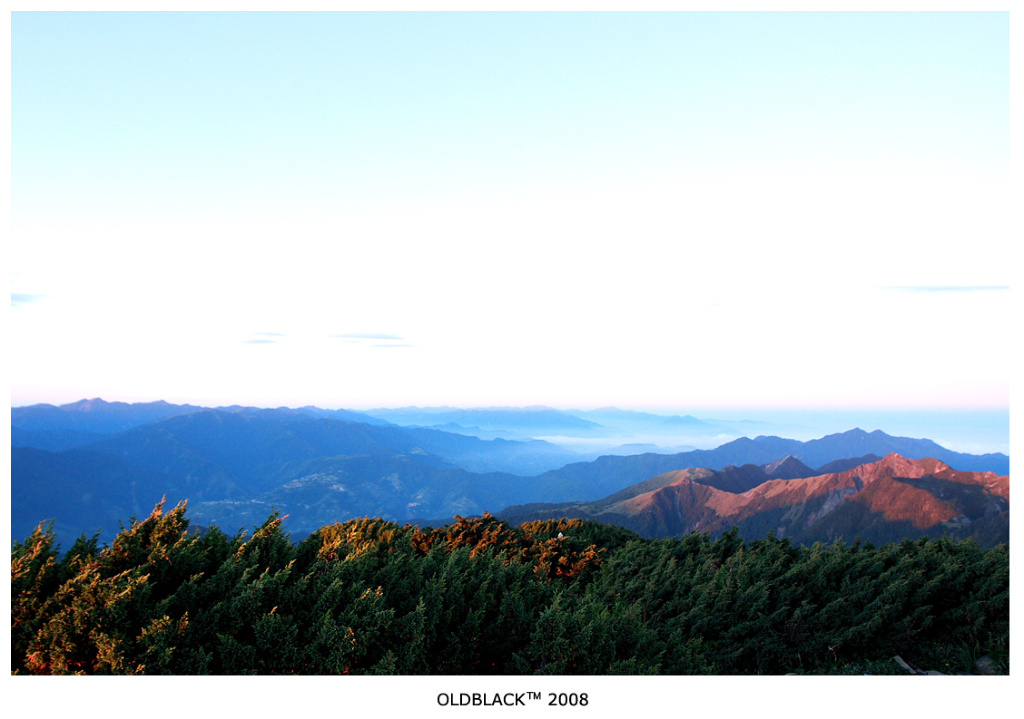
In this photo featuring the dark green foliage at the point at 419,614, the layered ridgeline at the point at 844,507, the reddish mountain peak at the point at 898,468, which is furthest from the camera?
the reddish mountain peak at the point at 898,468

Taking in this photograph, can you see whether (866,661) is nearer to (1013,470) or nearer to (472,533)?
(1013,470)

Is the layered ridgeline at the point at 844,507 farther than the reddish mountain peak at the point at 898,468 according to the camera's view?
No

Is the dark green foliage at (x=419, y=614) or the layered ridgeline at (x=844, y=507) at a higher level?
the dark green foliage at (x=419, y=614)

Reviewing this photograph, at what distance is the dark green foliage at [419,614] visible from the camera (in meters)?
6.73

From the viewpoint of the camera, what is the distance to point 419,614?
25.4 ft

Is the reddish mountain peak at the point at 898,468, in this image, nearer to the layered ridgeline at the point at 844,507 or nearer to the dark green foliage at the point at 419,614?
the layered ridgeline at the point at 844,507

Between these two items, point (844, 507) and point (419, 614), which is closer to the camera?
point (419, 614)

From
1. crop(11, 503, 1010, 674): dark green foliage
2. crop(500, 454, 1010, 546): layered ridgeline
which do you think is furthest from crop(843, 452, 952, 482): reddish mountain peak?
crop(11, 503, 1010, 674): dark green foliage

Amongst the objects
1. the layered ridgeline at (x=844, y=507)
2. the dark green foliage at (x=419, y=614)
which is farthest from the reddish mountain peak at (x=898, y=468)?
the dark green foliage at (x=419, y=614)

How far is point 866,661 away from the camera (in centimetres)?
1105

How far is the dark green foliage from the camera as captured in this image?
6.73 metres

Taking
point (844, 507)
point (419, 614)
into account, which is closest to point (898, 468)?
point (844, 507)

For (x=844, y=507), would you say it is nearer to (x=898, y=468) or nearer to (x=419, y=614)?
(x=898, y=468)

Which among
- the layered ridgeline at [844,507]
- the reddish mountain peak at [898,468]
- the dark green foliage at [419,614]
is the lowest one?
the layered ridgeline at [844,507]
